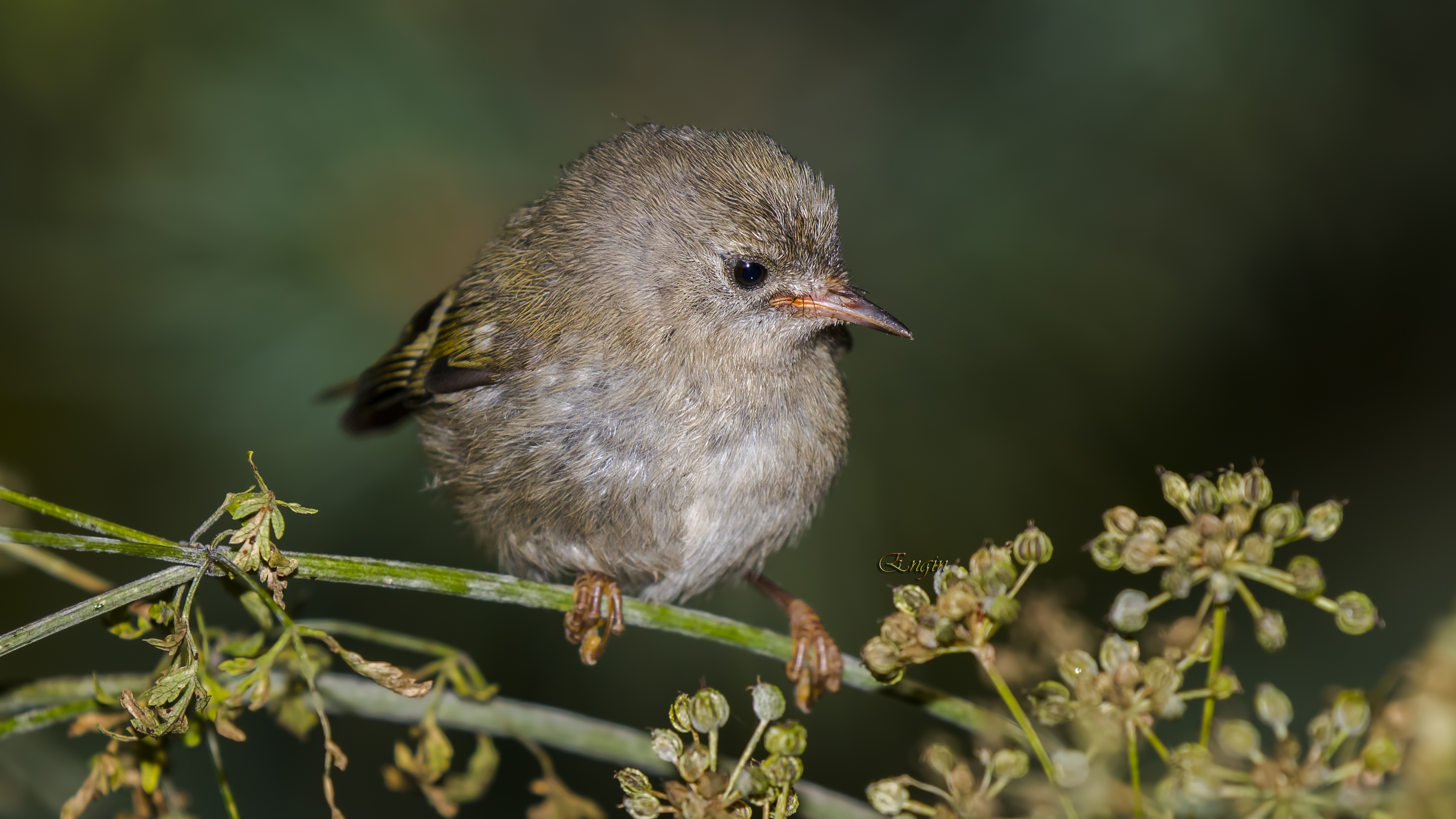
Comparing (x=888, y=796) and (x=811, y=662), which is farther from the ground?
(x=811, y=662)

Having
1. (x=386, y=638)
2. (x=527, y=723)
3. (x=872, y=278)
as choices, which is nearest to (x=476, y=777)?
(x=527, y=723)

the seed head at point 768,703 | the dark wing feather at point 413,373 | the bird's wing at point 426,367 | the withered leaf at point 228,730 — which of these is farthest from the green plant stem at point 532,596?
the dark wing feather at point 413,373

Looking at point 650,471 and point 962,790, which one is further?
point 650,471

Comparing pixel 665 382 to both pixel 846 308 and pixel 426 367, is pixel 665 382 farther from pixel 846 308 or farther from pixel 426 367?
pixel 426 367

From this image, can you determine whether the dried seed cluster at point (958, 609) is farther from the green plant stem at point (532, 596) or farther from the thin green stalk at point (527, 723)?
the thin green stalk at point (527, 723)

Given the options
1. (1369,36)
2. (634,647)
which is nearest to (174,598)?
(634,647)

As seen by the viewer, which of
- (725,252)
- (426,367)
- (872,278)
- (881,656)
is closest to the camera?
(881,656)

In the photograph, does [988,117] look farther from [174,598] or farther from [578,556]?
[174,598]

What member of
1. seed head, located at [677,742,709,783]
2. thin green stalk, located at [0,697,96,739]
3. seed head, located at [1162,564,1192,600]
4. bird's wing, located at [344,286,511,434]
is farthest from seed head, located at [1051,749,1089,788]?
bird's wing, located at [344,286,511,434]
